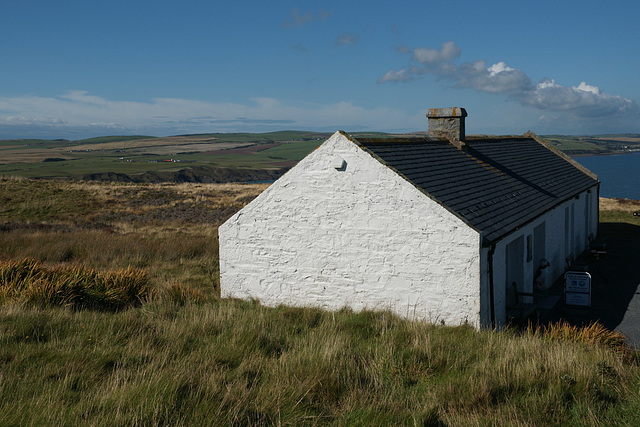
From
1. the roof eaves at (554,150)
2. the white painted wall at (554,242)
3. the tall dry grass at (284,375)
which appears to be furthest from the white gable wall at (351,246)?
the roof eaves at (554,150)

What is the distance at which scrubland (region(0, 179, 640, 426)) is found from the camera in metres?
5.15

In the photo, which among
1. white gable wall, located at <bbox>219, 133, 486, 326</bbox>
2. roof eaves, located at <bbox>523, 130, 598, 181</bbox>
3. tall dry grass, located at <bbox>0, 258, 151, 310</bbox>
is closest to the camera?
tall dry grass, located at <bbox>0, 258, 151, 310</bbox>

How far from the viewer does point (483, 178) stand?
554 inches

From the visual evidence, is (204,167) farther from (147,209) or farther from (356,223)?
(356,223)

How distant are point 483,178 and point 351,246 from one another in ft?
16.4

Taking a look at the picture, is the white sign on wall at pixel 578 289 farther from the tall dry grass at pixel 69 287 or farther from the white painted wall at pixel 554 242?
the tall dry grass at pixel 69 287

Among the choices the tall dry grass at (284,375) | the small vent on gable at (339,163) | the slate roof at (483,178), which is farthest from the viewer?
the small vent on gable at (339,163)

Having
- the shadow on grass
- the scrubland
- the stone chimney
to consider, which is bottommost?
the shadow on grass

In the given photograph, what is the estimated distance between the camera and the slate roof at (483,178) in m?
11.1

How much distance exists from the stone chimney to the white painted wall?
11.9ft

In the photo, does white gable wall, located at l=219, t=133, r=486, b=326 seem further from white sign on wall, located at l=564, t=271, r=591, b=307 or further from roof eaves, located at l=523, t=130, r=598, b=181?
roof eaves, located at l=523, t=130, r=598, b=181

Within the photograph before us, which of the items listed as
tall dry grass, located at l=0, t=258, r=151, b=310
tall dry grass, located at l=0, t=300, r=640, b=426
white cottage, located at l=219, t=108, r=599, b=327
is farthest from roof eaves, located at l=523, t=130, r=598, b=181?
tall dry grass, located at l=0, t=258, r=151, b=310

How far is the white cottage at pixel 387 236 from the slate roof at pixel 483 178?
0.05 meters

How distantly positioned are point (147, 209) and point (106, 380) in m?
35.7
